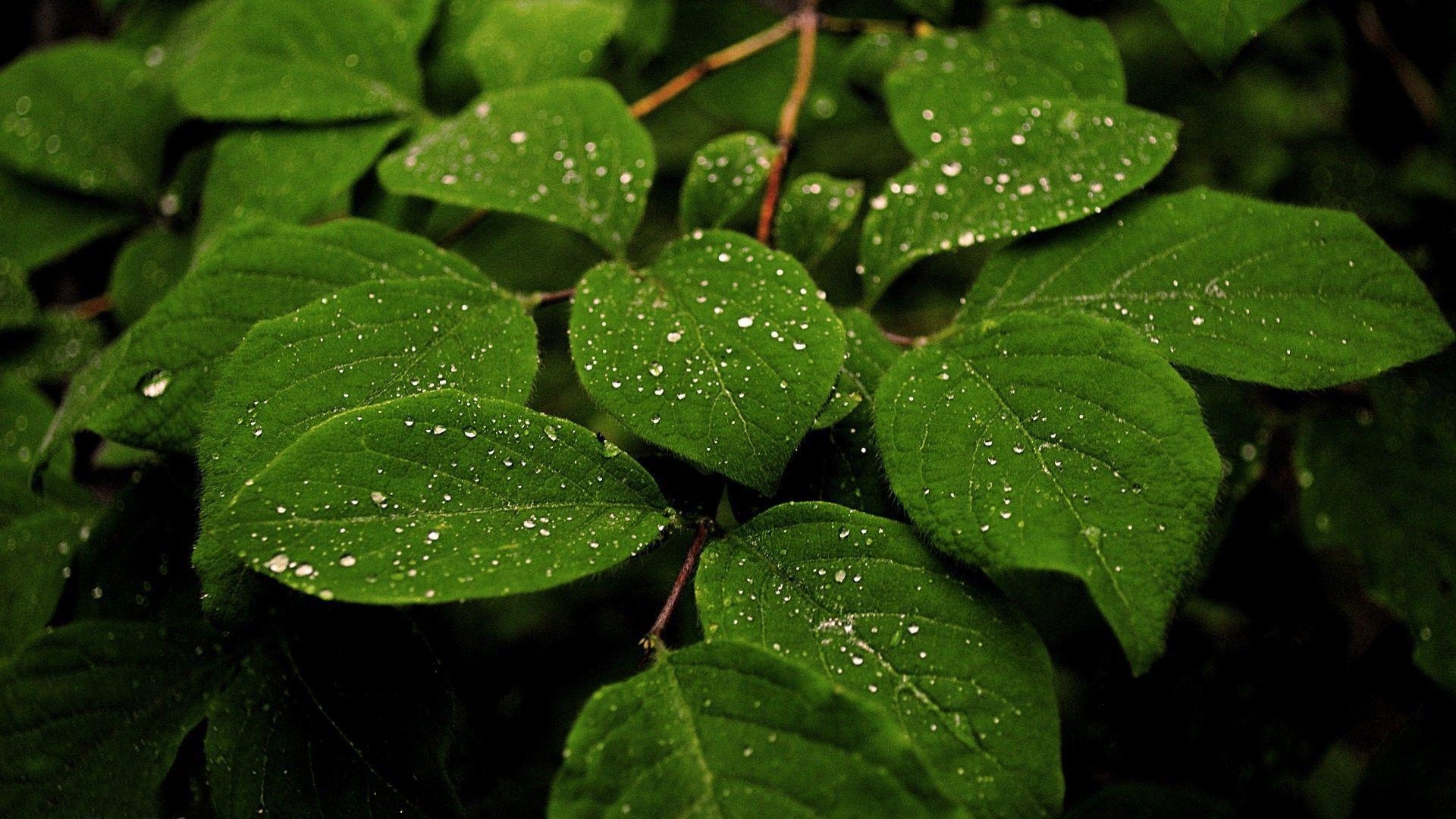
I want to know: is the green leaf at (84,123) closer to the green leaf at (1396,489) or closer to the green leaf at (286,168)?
the green leaf at (286,168)

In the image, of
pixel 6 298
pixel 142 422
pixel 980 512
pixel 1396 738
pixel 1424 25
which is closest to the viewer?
pixel 980 512

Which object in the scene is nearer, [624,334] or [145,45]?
[624,334]

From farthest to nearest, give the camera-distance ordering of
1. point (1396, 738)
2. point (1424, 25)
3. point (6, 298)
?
point (1424, 25) < point (6, 298) < point (1396, 738)

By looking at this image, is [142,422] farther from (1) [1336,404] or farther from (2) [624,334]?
(1) [1336,404]

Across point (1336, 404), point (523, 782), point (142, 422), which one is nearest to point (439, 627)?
point (523, 782)

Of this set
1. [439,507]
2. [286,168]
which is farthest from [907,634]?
[286,168]

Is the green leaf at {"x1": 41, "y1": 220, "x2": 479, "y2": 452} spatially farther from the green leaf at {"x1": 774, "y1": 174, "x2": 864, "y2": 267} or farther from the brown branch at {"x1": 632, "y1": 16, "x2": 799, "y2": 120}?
the brown branch at {"x1": 632, "y1": 16, "x2": 799, "y2": 120}
